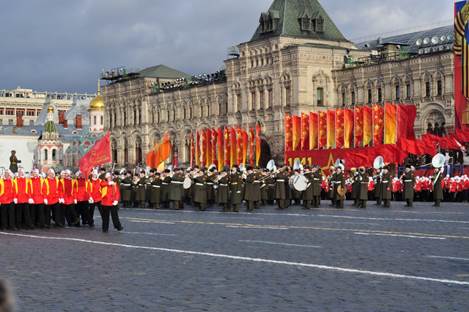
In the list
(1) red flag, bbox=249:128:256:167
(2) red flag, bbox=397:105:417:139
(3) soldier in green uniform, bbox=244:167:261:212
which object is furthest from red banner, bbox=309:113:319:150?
(3) soldier in green uniform, bbox=244:167:261:212

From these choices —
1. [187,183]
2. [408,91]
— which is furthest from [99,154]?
[408,91]

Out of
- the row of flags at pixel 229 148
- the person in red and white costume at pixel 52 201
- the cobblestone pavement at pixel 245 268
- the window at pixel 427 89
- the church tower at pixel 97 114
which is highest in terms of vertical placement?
the church tower at pixel 97 114

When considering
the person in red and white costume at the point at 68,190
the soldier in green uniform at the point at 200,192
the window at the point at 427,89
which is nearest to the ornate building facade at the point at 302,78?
the window at the point at 427,89

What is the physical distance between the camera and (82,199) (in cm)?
2141

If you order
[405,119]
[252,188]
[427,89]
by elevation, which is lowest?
[252,188]

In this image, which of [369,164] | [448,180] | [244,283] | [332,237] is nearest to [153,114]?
[369,164]

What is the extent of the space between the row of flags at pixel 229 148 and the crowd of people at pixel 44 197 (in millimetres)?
32444

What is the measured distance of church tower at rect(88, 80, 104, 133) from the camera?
305 feet

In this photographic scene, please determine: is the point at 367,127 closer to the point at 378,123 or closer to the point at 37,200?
the point at 378,123

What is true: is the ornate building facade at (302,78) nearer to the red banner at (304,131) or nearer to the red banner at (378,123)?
the red banner at (304,131)

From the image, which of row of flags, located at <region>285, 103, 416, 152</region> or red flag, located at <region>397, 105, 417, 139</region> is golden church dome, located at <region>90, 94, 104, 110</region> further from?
red flag, located at <region>397, 105, 417, 139</region>

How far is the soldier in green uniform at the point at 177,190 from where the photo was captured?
32.8m

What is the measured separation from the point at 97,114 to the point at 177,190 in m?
63.1

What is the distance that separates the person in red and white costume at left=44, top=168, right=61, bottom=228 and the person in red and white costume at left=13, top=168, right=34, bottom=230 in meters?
0.41
